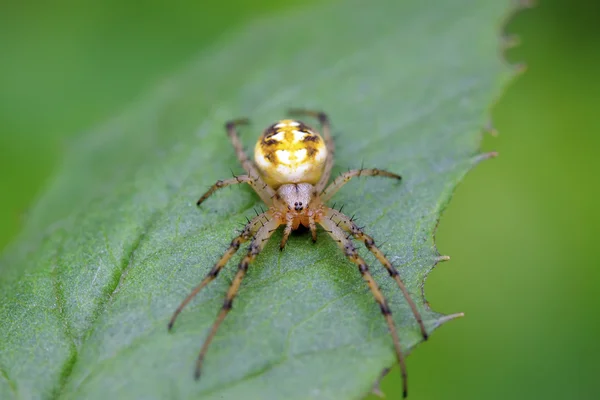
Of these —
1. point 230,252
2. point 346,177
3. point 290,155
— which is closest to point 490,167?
point 346,177

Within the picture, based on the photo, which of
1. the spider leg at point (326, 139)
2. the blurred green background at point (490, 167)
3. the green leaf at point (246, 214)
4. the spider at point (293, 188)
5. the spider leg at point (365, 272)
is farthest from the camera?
the blurred green background at point (490, 167)

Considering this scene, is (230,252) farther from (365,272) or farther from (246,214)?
(365,272)

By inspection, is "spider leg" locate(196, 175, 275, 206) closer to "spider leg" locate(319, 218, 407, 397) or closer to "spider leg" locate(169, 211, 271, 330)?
"spider leg" locate(169, 211, 271, 330)

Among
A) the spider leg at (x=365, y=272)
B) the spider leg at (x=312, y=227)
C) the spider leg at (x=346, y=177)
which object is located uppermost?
the spider leg at (x=346, y=177)

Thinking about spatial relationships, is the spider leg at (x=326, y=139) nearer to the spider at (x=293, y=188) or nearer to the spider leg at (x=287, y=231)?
the spider at (x=293, y=188)

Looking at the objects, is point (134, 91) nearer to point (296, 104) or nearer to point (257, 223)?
point (296, 104)

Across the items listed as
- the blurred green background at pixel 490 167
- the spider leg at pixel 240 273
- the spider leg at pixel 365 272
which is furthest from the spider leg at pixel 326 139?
the blurred green background at pixel 490 167

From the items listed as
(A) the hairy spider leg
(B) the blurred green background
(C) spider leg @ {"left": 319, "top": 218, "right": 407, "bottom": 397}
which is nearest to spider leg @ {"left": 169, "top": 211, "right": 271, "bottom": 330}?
(A) the hairy spider leg
